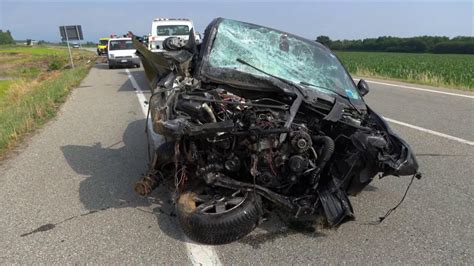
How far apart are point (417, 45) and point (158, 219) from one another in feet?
272

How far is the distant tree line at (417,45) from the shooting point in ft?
229

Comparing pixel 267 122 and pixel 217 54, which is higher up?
pixel 217 54

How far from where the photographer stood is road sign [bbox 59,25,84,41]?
25.2 meters

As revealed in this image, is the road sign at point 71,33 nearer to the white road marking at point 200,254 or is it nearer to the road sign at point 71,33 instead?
the road sign at point 71,33

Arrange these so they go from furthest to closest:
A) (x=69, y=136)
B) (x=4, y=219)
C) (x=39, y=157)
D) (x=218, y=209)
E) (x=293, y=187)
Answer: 1. (x=69, y=136)
2. (x=39, y=157)
3. (x=4, y=219)
4. (x=293, y=187)
5. (x=218, y=209)

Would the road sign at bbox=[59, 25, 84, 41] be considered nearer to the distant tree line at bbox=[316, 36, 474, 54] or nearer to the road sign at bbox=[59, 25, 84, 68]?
the road sign at bbox=[59, 25, 84, 68]

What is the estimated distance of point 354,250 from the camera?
11.4 ft

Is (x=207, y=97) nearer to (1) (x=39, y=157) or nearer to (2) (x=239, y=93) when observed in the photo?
(2) (x=239, y=93)

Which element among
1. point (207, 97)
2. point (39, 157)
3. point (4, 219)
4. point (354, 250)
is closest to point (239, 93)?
point (207, 97)

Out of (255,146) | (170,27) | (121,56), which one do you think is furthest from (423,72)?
(255,146)

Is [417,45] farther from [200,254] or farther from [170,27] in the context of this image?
[200,254]

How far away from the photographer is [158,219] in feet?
13.4

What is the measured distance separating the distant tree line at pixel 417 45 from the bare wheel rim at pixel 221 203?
72.6m

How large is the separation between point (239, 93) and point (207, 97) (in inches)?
18.2
